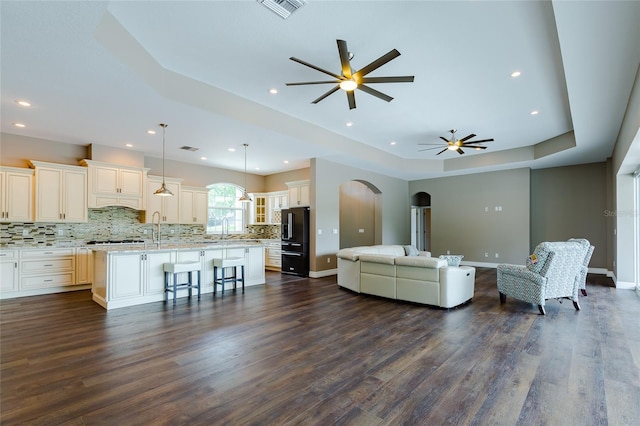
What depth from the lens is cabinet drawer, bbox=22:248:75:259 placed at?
18.3 ft

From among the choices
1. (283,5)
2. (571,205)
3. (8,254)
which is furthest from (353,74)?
(571,205)

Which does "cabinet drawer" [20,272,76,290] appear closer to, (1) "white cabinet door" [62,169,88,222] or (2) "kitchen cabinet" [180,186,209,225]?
(1) "white cabinet door" [62,169,88,222]

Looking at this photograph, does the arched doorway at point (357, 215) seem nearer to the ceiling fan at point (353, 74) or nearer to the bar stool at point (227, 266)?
the bar stool at point (227, 266)

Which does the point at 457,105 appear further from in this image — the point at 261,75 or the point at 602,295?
the point at 602,295

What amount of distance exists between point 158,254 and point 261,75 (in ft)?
11.0

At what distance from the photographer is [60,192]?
6059 mm

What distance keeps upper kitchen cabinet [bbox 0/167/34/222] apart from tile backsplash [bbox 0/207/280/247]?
35cm

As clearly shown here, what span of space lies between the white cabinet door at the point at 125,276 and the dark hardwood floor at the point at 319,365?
34 cm

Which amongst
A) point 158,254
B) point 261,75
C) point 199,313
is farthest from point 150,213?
point 261,75

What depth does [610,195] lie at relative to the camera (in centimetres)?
750

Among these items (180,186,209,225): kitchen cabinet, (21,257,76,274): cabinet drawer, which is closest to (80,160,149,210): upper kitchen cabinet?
(180,186,209,225): kitchen cabinet

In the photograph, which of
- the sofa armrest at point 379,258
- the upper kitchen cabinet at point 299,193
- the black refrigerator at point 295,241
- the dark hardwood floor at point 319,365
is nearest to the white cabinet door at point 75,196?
the dark hardwood floor at point 319,365

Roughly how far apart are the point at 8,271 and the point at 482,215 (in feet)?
36.8

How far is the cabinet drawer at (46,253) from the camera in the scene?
18.3 ft
